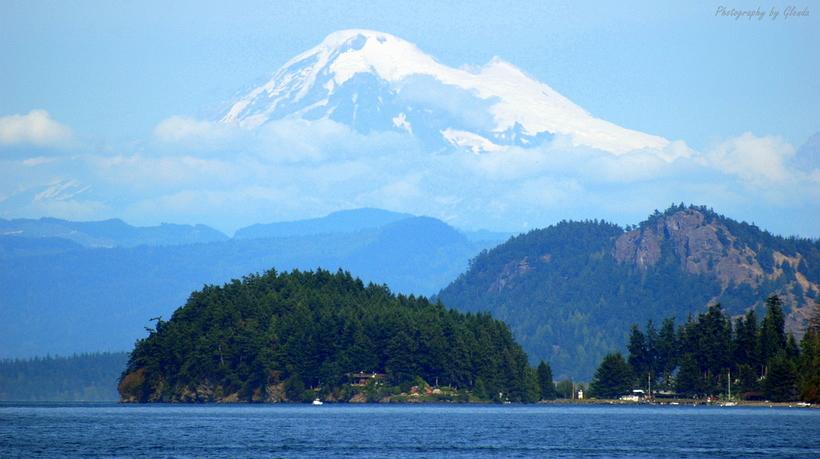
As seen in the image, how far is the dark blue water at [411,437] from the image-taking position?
138500 millimetres

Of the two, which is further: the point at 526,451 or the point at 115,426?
the point at 115,426

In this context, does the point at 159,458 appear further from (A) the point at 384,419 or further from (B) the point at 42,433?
(A) the point at 384,419

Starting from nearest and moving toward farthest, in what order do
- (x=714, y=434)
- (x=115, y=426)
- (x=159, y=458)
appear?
(x=159, y=458) < (x=714, y=434) < (x=115, y=426)

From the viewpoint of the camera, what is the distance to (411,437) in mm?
158375

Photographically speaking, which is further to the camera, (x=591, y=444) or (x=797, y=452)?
(x=591, y=444)

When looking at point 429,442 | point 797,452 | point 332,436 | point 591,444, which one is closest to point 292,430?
point 332,436

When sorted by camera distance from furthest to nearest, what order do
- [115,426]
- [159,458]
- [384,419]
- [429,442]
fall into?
[384,419], [115,426], [429,442], [159,458]

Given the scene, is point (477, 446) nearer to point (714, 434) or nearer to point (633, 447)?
point (633, 447)

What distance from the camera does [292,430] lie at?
170 m

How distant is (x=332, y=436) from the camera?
525ft

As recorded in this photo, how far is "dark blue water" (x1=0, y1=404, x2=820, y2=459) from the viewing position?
454 feet

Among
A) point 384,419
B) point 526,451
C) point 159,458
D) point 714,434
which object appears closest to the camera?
point 159,458

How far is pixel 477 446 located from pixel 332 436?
65.7 ft

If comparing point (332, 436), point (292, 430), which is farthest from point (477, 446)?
point (292, 430)
